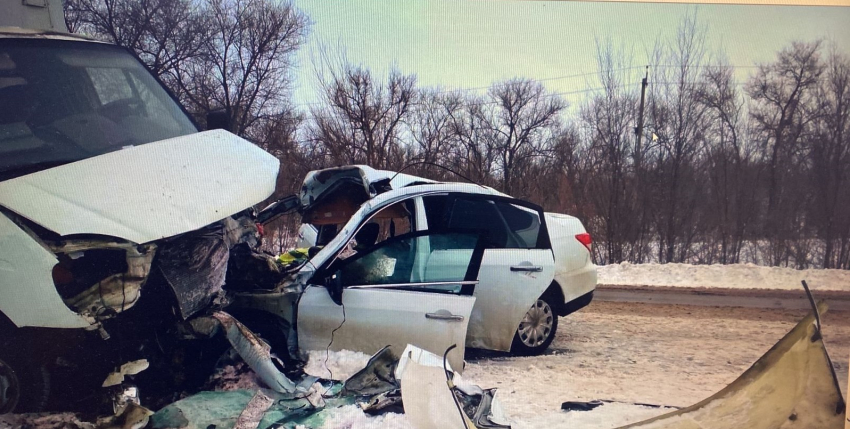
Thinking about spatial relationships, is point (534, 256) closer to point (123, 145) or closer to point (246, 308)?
point (246, 308)

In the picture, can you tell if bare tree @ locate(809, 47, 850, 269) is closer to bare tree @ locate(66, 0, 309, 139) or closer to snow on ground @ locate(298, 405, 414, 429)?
snow on ground @ locate(298, 405, 414, 429)

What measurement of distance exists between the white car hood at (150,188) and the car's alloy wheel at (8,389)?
0.61m

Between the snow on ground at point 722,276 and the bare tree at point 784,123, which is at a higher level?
the bare tree at point 784,123

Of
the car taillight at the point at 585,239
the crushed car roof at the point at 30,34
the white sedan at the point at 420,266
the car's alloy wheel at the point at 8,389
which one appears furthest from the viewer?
the car taillight at the point at 585,239

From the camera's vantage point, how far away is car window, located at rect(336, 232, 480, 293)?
274cm

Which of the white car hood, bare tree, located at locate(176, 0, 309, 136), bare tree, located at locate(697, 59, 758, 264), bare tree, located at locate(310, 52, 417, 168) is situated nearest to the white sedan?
bare tree, located at locate(310, 52, 417, 168)

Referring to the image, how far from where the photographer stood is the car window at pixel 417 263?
8.99ft

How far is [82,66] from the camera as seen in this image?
2.69m

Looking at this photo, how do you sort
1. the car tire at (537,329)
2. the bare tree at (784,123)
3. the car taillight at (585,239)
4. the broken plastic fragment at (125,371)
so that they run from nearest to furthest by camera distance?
1. the broken plastic fragment at (125,371)
2. the bare tree at (784,123)
3. the car tire at (537,329)
4. the car taillight at (585,239)

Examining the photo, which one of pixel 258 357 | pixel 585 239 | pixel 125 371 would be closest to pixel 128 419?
pixel 125 371

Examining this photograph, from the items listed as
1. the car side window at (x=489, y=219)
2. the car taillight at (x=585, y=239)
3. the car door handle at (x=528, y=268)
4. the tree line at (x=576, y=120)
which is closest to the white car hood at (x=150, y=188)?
the tree line at (x=576, y=120)

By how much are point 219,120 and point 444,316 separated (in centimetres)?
159

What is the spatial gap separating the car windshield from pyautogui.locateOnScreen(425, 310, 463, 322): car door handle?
158 centimetres

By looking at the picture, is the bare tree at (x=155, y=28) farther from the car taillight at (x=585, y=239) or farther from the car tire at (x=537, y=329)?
the car taillight at (x=585, y=239)
